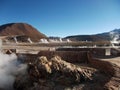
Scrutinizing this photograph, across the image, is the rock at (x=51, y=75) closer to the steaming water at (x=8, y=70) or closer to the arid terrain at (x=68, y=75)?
the arid terrain at (x=68, y=75)

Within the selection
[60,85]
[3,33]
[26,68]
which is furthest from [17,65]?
[3,33]

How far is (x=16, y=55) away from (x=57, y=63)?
7468mm

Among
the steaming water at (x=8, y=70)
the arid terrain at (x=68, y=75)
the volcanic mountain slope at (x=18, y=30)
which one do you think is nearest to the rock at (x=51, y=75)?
the arid terrain at (x=68, y=75)

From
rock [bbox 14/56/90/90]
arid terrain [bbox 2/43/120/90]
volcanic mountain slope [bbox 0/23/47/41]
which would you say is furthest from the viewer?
volcanic mountain slope [bbox 0/23/47/41]

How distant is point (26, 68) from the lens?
18.2 metres

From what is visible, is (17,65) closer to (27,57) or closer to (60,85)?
(27,57)

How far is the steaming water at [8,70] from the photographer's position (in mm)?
18656

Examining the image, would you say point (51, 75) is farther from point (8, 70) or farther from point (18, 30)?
point (18, 30)

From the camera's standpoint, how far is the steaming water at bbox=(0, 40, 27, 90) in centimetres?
1866

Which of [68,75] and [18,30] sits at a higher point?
[18,30]

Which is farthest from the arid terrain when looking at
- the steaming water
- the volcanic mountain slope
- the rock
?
the volcanic mountain slope

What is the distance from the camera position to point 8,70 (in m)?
19.8

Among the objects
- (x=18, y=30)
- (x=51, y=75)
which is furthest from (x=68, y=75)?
(x=18, y=30)

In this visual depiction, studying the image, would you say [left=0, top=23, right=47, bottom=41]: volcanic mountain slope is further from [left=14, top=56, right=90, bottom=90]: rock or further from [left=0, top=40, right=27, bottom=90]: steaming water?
[left=14, top=56, right=90, bottom=90]: rock
